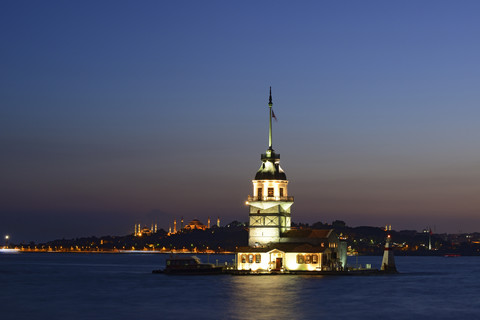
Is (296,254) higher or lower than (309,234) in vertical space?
lower

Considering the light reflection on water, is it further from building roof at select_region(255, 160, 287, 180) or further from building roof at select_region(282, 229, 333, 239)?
building roof at select_region(255, 160, 287, 180)

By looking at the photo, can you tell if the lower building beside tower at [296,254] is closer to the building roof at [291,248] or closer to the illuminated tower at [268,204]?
the building roof at [291,248]

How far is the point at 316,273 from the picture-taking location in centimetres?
9075

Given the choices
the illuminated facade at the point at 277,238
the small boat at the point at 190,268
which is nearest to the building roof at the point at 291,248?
the illuminated facade at the point at 277,238

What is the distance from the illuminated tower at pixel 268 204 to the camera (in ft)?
311

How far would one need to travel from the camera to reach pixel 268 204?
313 feet

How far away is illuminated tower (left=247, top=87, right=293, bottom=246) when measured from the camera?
94938 millimetres

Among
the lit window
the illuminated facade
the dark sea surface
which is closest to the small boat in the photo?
the dark sea surface

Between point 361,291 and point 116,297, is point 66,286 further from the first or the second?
point 361,291

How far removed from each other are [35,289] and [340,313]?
40885 millimetres

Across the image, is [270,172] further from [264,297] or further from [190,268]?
[264,297]

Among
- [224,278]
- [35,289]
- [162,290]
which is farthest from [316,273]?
[35,289]

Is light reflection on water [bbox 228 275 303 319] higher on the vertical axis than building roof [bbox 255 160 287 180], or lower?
lower

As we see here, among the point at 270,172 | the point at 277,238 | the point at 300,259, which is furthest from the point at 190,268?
the point at 300,259
